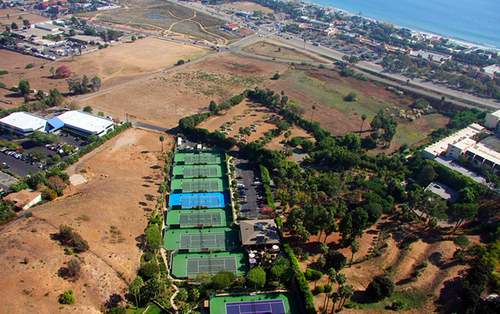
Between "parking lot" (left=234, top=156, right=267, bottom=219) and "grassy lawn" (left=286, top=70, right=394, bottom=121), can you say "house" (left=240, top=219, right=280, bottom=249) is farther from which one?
"grassy lawn" (left=286, top=70, right=394, bottom=121)

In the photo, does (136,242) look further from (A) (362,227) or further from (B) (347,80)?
(B) (347,80)

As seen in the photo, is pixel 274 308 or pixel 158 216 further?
pixel 158 216

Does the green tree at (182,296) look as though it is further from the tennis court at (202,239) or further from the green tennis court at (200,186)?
the green tennis court at (200,186)

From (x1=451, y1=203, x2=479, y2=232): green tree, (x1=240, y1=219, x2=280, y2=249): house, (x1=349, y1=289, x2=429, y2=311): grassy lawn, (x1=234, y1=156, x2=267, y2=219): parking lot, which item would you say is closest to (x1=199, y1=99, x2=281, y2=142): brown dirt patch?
(x1=234, y1=156, x2=267, y2=219): parking lot

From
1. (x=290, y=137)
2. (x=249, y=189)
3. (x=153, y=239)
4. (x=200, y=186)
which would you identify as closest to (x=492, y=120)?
(x=290, y=137)

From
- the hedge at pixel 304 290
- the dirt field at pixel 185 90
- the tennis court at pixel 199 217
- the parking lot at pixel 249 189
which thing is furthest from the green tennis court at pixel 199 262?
the dirt field at pixel 185 90

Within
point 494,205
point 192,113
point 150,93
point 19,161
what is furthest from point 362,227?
point 150,93
